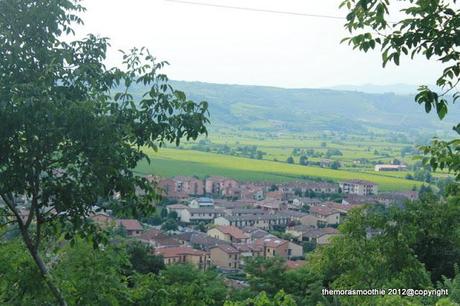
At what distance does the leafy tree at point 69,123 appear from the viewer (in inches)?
117

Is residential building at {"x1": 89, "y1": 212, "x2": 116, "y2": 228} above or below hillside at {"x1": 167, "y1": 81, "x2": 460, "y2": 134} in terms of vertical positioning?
below

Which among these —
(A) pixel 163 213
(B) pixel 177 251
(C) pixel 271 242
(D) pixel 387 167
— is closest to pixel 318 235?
(C) pixel 271 242

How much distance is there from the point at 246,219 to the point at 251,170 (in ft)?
63.3

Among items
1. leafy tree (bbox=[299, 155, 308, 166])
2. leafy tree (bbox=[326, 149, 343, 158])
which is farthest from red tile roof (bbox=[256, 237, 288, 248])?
leafy tree (bbox=[326, 149, 343, 158])

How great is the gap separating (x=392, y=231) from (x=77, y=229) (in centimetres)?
626

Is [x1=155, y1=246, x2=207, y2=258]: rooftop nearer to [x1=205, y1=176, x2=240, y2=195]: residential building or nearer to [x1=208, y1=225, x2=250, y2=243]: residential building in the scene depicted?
[x1=208, y1=225, x2=250, y2=243]: residential building

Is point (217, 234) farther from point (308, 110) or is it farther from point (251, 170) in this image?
point (308, 110)

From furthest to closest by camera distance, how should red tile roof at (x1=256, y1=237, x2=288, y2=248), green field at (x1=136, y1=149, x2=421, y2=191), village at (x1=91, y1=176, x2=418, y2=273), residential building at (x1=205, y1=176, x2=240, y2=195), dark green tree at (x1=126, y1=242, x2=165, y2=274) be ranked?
green field at (x1=136, y1=149, x2=421, y2=191)
residential building at (x1=205, y1=176, x2=240, y2=195)
red tile roof at (x1=256, y1=237, x2=288, y2=248)
village at (x1=91, y1=176, x2=418, y2=273)
dark green tree at (x1=126, y1=242, x2=165, y2=274)

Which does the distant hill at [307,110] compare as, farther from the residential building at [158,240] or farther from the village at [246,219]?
the residential building at [158,240]

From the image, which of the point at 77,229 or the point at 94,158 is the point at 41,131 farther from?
the point at 77,229

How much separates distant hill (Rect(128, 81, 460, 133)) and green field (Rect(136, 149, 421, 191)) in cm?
4922

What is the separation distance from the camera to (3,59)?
3217mm

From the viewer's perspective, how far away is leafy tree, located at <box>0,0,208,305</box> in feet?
9.77

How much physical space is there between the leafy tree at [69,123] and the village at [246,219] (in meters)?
14.1
